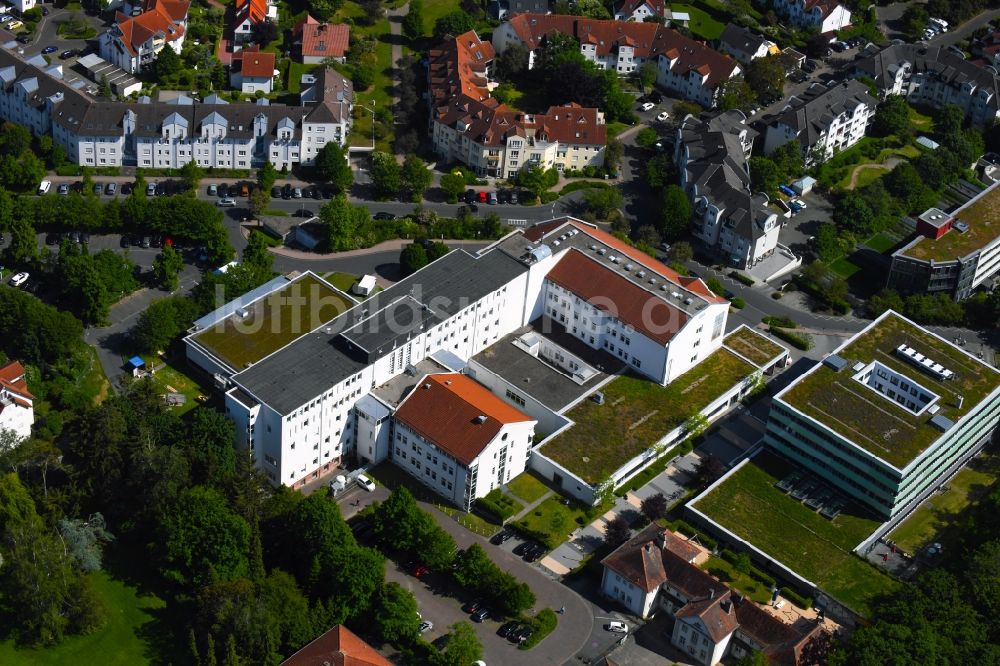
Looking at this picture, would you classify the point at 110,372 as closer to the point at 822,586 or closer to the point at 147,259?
the point at 147,259

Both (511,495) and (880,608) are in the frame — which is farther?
(511,495)

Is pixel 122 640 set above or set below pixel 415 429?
below

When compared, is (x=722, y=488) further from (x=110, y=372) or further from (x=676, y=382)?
(x=110, y=372)

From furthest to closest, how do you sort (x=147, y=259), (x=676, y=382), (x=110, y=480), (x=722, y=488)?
1. (x=147, y=259)
2. (x=676, y=382)
3. (x=722, y=488)
4. (x=110, y=480)

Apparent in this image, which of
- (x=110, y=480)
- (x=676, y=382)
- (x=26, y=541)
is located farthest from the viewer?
Result: (x=676, y=382)

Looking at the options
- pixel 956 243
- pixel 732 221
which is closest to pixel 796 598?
pixel 732 221

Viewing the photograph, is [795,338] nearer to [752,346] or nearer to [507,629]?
[752,346]

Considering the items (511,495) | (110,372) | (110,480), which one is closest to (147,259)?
(110,372)
